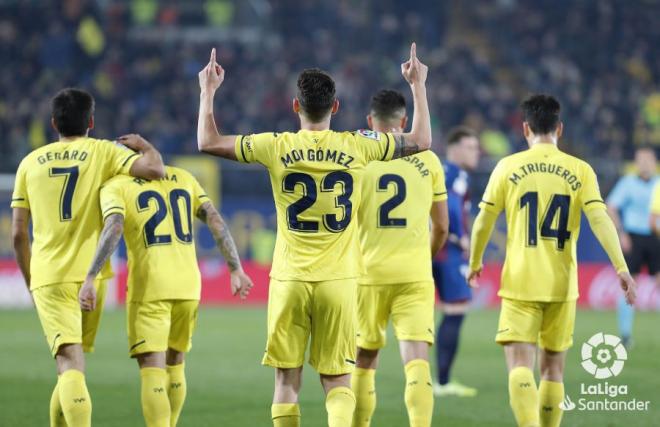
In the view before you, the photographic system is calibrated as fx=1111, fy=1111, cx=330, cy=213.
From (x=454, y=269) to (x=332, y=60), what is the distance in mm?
16608

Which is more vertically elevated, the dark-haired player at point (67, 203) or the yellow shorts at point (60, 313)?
the dark-haired player at point (67, 203)

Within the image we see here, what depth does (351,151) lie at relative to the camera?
5926 mm

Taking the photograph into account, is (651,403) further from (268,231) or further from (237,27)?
(237,27)

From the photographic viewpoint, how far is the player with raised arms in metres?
6.81

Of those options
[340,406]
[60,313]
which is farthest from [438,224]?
[60,313]

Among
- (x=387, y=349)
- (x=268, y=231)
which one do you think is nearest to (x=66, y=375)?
(x=387, y=349)

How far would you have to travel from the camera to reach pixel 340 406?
5.96 meters

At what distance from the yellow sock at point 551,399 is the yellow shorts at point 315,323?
164 cm

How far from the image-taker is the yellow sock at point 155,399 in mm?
6789

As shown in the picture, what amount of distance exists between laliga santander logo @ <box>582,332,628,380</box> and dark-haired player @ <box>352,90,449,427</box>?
1776 mm

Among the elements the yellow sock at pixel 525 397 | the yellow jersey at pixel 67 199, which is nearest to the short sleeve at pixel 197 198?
the yellow jersey at pixel 67 199

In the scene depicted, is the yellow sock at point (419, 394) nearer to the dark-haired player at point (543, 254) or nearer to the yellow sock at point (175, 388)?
the dark-haired player at point (543, 254)

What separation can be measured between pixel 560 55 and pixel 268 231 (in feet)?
34.6

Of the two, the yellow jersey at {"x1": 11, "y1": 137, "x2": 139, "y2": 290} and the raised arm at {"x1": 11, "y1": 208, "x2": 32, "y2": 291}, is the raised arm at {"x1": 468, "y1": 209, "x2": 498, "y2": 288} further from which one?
the raised arm at {"x1": 11, "y1": 208, "x2": 32, "y2": 291}
